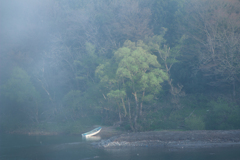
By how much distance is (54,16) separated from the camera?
46.1 m

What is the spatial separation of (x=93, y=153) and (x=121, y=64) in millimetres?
10842

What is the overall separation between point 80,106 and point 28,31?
815 inches

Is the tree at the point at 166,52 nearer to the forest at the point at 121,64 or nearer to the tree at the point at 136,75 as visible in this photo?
the forest at the point at 121,64

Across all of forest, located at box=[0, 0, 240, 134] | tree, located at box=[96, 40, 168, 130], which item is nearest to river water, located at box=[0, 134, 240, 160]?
forest, located at box=[0, 0, 240, 134]

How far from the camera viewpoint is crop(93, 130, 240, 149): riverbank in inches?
798

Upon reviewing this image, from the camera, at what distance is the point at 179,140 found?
21359 mm

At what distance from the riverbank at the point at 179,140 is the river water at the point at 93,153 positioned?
3.81 feet

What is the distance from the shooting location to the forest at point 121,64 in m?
27.2

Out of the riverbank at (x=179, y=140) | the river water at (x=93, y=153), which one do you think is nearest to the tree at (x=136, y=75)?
the riverbank at (x=179, y=140)

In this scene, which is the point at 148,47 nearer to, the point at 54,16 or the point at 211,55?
the point at 211,55

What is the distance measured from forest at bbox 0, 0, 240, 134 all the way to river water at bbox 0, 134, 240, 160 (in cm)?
584

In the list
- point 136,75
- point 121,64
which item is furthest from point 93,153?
point 136,75

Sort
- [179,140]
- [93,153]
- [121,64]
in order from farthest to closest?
[121,64] → [179,140] → [93,153]

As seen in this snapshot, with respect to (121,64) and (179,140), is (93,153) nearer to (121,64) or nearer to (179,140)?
(179,140)
